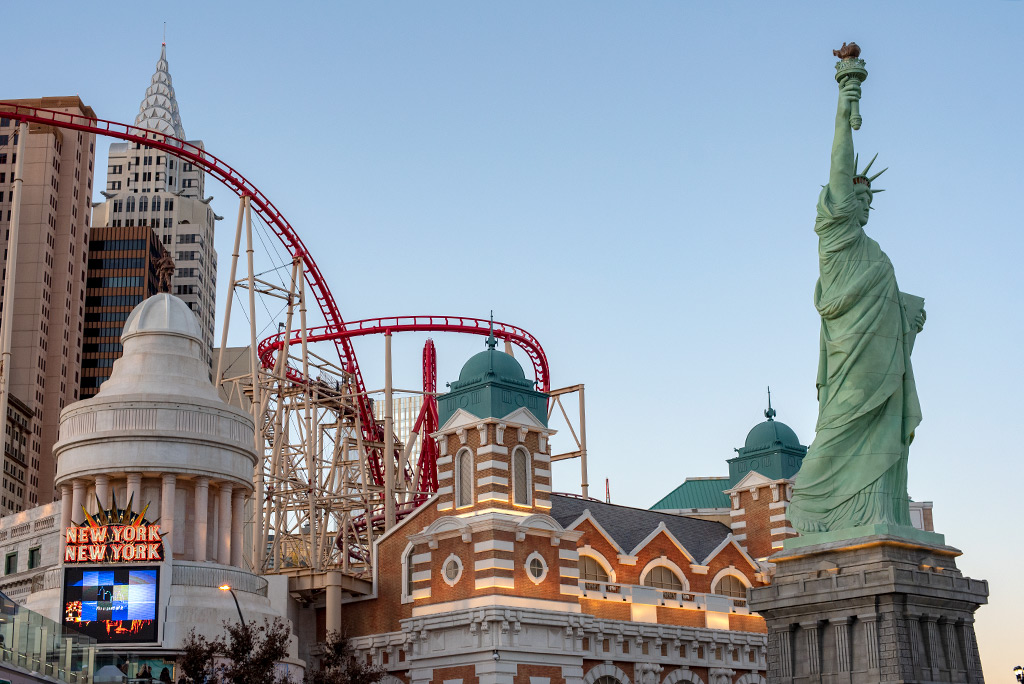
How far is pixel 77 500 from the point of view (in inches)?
1861

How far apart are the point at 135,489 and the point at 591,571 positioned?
57.1ft

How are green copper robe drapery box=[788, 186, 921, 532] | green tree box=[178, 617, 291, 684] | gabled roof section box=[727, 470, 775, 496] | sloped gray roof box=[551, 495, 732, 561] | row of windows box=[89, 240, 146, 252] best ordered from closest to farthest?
green tree box=[178, 617, 291, 684] → green copper robe drapery box=[788, 186, 921, 532] → sloped gray roof box=[551, 495, 732, 561] → gabled roof section box=[727, 470, 775, 496] → row of windows box=[89, 240, 146, 252]

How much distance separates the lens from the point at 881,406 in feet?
146

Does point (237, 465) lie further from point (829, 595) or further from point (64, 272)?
point (64, 272)

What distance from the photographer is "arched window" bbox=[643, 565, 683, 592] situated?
176 ft

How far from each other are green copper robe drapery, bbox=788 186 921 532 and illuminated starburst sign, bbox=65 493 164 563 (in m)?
21.4

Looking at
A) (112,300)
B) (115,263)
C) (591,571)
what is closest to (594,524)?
(591,571)

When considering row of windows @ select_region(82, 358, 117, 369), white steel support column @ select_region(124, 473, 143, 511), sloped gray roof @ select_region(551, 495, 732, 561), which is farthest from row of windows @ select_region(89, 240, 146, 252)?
white steel support column @ select_region(124, 473, 143, 511)

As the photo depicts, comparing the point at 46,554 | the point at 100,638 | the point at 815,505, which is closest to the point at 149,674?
the point at 100,638

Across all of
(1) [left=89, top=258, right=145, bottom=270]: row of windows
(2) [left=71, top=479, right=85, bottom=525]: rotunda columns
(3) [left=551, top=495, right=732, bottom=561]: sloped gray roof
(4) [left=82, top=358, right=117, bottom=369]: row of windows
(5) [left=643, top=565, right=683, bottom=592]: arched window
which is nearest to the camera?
(2) [left=71, top=479, right=85, bottom=525]: rotunda columns

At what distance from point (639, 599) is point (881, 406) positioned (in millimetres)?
13233

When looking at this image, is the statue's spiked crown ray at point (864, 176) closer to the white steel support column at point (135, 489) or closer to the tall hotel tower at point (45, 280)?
the white steel support column at point (135, 489)

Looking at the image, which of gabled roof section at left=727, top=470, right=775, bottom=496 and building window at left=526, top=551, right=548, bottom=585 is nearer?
building window at left=526, top=551, right=548, bottom=585

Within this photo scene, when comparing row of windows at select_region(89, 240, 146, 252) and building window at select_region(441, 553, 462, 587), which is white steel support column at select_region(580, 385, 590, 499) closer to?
building window at select_region(441, 553, 462, 587)
